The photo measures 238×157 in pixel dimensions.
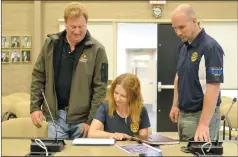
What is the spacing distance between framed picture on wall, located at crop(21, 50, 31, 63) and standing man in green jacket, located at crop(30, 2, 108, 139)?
4300 mm

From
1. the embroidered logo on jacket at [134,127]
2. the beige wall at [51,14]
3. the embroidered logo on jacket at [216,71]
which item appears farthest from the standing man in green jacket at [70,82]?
the beige wall at [51,14]

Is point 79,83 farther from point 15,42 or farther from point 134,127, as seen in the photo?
point 15,42

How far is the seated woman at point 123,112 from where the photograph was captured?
2387 mm

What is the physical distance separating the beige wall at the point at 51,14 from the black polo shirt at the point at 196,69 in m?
4.31

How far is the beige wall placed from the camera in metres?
6.59

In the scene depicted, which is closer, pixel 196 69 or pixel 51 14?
pixel 196 69

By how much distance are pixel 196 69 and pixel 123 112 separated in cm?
57

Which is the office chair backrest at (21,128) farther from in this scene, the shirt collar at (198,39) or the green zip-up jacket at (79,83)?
the shirt collar at (198,39)

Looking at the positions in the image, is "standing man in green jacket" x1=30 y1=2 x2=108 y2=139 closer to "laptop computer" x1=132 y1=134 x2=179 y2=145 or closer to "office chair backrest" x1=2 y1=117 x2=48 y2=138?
"office chair backrest" x1=2 y1=117 x2=48 y2=138

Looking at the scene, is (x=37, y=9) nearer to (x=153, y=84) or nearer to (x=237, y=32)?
(x=153, y=84)

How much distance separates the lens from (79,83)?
2.44 m

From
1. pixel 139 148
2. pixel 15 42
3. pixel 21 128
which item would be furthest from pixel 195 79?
pixel 15 42

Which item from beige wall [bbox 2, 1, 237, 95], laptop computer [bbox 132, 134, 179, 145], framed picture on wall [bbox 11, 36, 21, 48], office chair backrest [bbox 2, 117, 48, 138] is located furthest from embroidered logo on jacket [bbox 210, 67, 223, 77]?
framed picture on wall [bbox 11, 36, 21, 48]

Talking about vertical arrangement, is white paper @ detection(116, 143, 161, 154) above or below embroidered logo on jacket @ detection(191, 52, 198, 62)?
below
